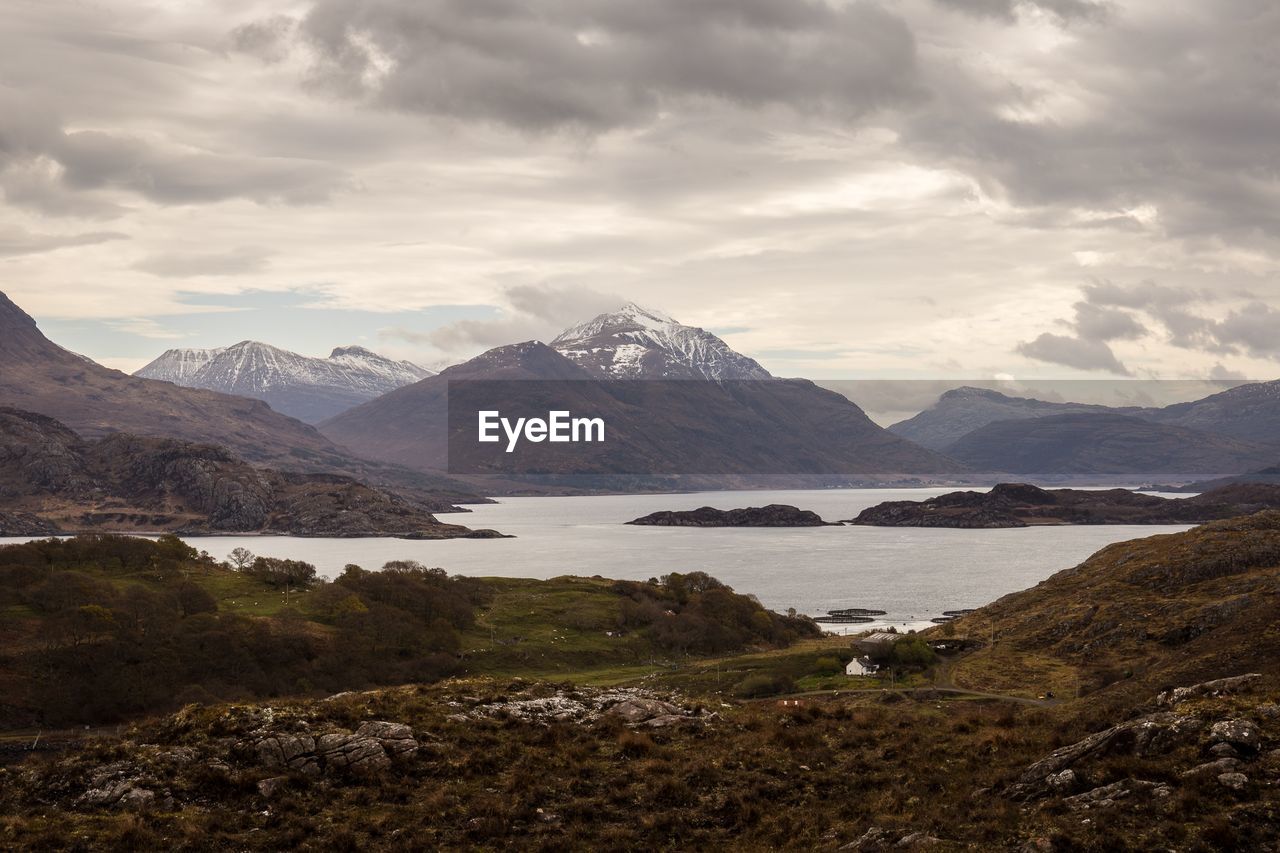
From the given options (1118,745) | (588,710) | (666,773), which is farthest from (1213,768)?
(588,710)

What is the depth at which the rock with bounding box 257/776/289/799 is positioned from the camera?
30016mm

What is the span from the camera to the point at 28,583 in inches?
4281

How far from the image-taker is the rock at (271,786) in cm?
3002

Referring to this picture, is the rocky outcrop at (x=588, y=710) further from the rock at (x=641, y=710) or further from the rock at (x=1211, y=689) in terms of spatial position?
the rock at (x=1211, y=689)

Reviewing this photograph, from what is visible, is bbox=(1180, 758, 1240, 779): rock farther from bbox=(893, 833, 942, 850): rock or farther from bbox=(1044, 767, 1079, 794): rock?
bbox=(893, 833, 942, 850): rock

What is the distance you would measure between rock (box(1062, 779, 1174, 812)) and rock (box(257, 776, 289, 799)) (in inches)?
899

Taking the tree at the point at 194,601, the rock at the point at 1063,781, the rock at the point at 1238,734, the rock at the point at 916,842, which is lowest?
the tree at the point at 194,601

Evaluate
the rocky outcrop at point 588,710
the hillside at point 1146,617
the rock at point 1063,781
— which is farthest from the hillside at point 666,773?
the hillside at point 1146,617

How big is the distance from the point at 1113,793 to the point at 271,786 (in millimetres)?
24265

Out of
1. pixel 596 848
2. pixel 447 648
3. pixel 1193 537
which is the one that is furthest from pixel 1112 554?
pixel 596 848

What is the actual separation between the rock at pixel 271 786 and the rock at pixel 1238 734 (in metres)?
27.7

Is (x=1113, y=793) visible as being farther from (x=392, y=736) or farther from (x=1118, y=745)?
(x=392, y=736)

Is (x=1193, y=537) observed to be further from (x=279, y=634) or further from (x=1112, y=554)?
(x=279, y=634)

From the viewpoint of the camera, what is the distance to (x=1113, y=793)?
26.6 meters
